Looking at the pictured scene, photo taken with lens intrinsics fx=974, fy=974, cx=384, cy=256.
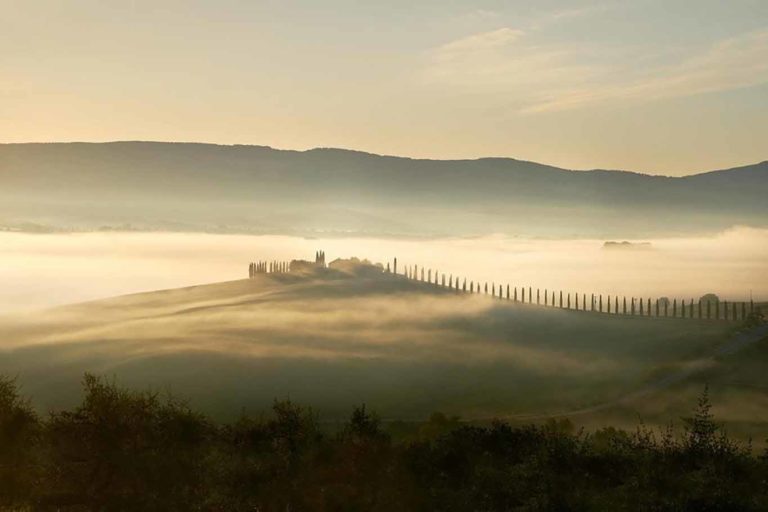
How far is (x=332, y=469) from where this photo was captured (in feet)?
213

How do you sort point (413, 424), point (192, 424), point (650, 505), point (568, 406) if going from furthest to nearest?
1. point (568, 406)
2. point (413, 424)
3. point (192, 424)
4. point (650, 505)

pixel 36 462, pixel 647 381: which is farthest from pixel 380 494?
pixel 647 381

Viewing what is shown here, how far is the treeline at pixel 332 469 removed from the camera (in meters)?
57.1

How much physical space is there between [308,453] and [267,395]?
130 metres

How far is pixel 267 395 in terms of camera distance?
196m

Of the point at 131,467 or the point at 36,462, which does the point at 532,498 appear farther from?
the point at 36,462

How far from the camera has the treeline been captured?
57.1 meters

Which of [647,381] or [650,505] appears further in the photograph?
[647,381]

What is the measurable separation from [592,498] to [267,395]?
144963mm

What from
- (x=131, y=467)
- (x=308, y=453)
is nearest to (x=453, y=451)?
(x=308, y=453)

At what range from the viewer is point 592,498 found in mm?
56281

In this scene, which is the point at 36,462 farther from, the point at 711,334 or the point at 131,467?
the point at 711,334

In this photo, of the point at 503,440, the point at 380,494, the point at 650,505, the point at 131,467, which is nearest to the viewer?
the point at 650,505

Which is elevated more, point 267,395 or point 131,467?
point 131,467
